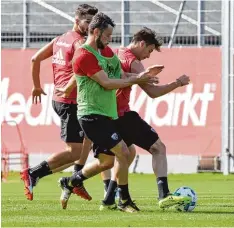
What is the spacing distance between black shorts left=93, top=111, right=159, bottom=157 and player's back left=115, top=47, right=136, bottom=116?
0.08m

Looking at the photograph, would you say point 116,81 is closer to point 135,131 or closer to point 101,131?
point 101,131

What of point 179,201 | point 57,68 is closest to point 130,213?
point 179,201

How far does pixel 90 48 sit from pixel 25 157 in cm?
1082

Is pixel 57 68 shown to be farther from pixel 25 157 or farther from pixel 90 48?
pixel 25 157

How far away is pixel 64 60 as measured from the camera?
43.3ft

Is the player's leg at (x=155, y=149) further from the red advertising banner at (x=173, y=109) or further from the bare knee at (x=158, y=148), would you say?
the red advertising banner at (x=173, y=109)

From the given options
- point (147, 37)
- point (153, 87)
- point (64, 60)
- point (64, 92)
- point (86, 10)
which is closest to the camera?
point (153, 87)

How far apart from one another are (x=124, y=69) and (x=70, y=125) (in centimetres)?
136

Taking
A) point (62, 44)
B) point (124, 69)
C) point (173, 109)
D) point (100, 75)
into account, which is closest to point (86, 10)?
point (62, 44)

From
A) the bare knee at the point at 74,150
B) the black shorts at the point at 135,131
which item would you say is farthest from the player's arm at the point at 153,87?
the bare knee at the point at 74,150

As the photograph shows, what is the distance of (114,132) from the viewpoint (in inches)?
453

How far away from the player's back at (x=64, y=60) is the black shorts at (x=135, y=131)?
43.3 inches

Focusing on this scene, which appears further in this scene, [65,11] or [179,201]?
[65,11]

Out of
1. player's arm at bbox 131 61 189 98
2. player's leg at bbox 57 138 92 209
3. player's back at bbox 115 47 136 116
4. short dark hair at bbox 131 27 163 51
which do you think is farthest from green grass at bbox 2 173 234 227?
short dark hair at bbox 131 27 163 51
